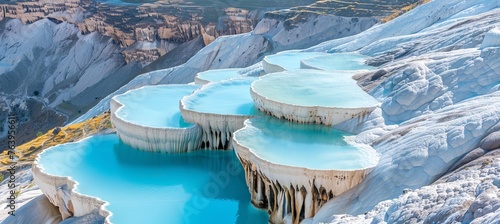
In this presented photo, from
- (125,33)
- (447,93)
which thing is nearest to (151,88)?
(447,93)

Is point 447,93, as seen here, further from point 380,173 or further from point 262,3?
point 262,3

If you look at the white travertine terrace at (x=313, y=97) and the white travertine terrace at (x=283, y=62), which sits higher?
the white travertine terrace at (x=313, y=97)

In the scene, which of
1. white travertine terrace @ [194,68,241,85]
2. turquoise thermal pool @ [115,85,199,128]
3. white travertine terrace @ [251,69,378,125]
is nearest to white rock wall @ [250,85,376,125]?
white travertine terrace @ [251,69,378,125]

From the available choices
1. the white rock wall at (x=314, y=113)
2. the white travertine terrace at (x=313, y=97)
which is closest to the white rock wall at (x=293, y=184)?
the white rock wall at (x=314, y=113)

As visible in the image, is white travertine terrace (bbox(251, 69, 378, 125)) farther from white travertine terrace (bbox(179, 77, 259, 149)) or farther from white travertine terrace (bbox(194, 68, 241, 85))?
white travertine terrace (bbox(194, 68, 241, 85))

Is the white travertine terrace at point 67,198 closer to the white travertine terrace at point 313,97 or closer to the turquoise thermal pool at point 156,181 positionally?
the turquoise thermal pool at point 156,181

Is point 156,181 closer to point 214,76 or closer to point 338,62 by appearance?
point 338,62
